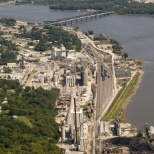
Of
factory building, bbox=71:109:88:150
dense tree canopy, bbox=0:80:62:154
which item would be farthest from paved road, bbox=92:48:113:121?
factory building, bbox=71:109:88:150

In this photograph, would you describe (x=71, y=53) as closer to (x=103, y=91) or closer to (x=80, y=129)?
(x=103, y=91)

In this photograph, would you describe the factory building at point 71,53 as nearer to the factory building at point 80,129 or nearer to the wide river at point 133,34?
the wide river at point 133,34

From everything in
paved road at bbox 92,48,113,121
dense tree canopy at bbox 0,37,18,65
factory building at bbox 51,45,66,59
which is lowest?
dense tree canopy at bbox 0,37,18,65

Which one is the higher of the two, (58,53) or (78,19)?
(58,53)

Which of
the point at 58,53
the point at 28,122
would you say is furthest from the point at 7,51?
the point at 28,122

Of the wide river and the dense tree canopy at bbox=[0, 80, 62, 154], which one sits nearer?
the dense tree canopy at bbox=[0, 80, 62, 154]

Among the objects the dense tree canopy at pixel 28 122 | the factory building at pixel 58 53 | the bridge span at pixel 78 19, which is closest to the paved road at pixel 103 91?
the dense tree canopy at pixel 28 122

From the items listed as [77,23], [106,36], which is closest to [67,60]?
[106,36]

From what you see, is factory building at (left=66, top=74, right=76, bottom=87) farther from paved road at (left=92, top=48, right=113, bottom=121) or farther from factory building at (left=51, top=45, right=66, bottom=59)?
factory building at (left=51, top=45, right=66, bottom=59)
